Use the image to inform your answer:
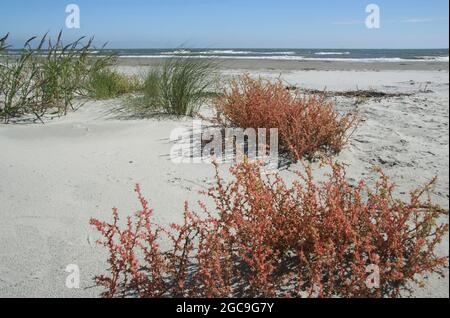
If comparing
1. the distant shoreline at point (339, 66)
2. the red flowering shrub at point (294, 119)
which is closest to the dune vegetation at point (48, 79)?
the red flowering shrub at point (294, 119)

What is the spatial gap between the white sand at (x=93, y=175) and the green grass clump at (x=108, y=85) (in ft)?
2.87

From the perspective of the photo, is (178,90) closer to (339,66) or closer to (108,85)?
(108,85)

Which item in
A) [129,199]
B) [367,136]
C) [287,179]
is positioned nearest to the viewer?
[129,199]

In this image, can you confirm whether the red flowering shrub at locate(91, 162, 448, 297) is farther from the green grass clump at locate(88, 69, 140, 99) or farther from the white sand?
the green grass clump at locate(88, 69, 140, 99)

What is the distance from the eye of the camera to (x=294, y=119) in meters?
3.23

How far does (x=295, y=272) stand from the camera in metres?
1.88

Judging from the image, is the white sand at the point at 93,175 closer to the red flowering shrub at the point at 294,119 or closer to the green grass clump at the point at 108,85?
the red flowering shrub at the point at 294,119

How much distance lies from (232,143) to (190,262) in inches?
73.2

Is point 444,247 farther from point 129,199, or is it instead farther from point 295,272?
point 129,199

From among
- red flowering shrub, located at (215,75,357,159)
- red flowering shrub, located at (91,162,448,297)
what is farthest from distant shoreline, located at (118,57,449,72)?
red flowering shrub, located at (91,162,448,297)

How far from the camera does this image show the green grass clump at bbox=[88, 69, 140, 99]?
19.4 feet

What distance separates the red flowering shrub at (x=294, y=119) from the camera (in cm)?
343
